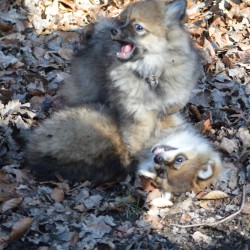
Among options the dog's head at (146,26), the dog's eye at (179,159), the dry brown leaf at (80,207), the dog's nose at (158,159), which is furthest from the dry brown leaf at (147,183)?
the dog's head at (146,26)

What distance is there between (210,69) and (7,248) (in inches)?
155

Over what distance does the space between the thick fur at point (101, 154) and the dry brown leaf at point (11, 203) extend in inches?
18.5

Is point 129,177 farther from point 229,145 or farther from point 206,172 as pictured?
point 229,145

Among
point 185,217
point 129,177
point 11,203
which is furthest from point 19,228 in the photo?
point 185,217

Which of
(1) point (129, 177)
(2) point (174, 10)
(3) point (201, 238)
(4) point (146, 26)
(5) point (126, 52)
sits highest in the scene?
(2) point (174, 10)

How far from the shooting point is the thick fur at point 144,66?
500cm

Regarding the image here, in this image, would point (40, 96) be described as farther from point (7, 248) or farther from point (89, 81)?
point (7, 248)

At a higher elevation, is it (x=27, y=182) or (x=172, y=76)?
(x=172, y=76)

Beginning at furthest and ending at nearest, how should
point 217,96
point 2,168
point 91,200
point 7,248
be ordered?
point 217,96, point 2,168, point 91,200, point 7,248

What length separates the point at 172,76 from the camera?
209 inches

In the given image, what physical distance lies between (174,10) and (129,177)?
5.92 feet

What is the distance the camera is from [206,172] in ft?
16.5

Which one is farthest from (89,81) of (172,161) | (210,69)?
(210,69)

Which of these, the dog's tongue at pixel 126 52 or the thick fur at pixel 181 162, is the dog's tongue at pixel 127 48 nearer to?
the dog's tongue at pixel 126 52
